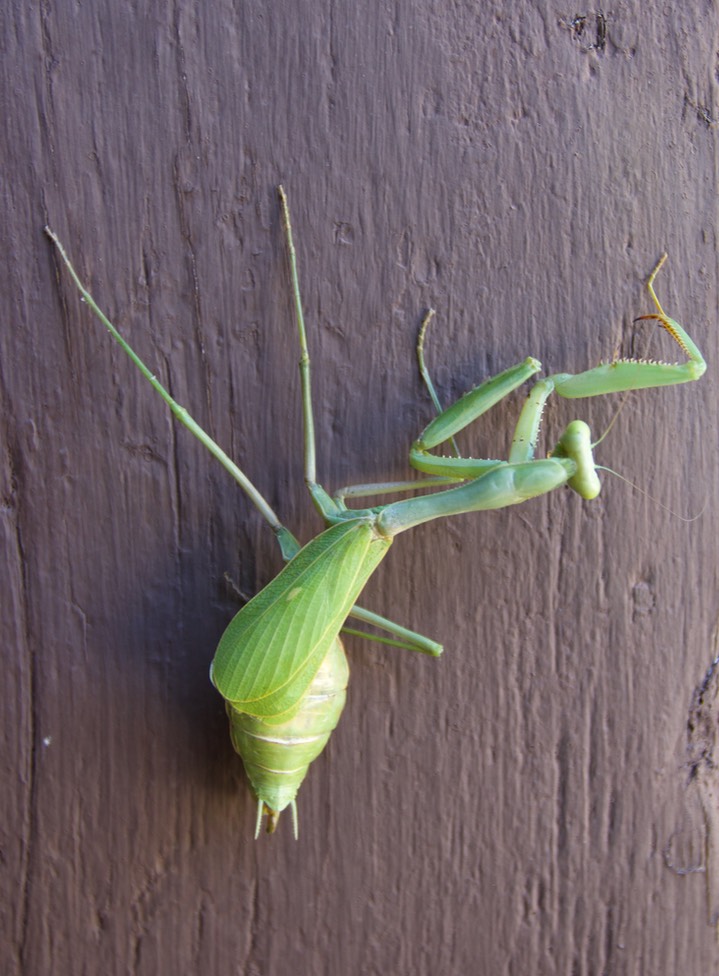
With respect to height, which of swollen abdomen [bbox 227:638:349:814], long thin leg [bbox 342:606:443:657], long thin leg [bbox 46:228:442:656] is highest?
long thin leg [bbox 46:228:442:656]

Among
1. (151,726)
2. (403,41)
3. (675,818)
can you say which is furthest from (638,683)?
(403,41)

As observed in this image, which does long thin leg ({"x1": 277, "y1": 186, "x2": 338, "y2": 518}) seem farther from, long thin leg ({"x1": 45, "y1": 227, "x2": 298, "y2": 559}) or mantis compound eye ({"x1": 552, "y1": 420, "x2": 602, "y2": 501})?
mantis compound eye ({"x1": 552, "y1": 420, "x2": 602, "y2": 501})

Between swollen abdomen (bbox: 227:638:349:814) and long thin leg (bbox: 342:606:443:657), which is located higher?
long thin leg (bbox: 342:606:443:657)

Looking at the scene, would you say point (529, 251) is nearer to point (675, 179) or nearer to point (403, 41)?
point (675, 179)

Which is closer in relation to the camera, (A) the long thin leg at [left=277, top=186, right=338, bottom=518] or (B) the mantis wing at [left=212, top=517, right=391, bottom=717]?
(B) the mantis wing at [left=212, top=517, right=391, bottom=717]

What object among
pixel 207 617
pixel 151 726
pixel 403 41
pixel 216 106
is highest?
pixel 403 41

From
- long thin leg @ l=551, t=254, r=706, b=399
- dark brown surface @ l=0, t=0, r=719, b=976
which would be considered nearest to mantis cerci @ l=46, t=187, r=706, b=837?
long thin leg @ l=551, t=254, r=706, b=399

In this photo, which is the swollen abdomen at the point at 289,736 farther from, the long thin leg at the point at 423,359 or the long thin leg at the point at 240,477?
the long thin leg at the point at 423,359
